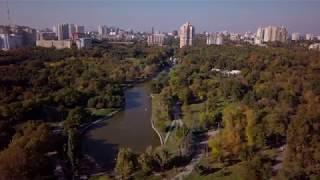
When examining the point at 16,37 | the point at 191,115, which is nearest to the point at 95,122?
the point at 191,115

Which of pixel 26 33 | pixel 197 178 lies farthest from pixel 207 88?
pixel 26 33

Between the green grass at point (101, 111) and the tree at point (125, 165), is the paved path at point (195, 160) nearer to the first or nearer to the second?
the tree at point (125, 165)

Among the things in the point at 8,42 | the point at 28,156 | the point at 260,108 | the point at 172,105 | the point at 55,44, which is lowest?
the point at 172,105

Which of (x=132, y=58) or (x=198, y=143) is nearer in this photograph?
(x=198, y=143)

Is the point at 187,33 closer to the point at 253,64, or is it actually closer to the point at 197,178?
the point at 253,64

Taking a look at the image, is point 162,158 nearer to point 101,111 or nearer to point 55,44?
point 101,111

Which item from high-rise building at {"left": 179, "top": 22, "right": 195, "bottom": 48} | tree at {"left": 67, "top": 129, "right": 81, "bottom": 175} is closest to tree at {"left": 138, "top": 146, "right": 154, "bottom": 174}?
tree at {"left": 67, "top": 129, "right": 81, "bottom": 175}
